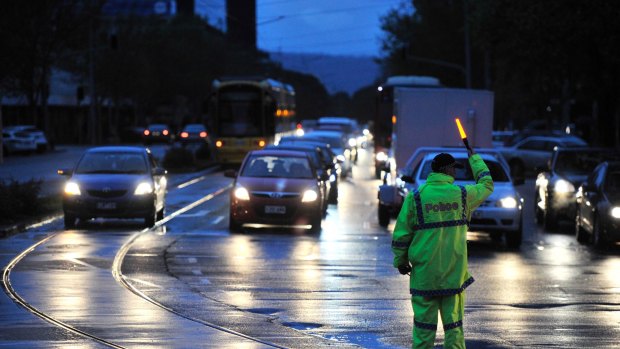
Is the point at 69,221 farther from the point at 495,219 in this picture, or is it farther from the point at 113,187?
the point at 495,219

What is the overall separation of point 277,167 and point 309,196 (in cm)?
132

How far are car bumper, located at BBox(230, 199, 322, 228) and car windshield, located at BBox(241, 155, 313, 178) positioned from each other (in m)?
1.10

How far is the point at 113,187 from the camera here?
24.4 meters

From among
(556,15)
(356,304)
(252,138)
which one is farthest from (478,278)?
(252,138)

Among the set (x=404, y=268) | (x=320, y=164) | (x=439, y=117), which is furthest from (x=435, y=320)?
(x=439, y=117)

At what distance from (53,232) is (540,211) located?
34.5 ft

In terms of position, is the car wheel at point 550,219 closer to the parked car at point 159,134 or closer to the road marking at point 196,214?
the road marking at point 196,214

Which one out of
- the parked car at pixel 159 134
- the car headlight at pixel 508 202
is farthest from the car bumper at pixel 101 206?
the parked car at pixel 159 134

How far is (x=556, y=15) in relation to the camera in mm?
36250

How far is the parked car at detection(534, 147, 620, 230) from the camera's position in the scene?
2619cm

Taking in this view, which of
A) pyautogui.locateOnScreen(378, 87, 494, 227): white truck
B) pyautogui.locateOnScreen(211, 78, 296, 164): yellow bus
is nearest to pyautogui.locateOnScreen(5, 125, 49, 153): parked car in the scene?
pyautogui.locateOnScreen(211, 78, 296, 164): yellow bus

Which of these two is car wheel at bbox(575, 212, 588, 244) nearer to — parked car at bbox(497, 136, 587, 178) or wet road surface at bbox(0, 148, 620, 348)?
wet road surface at bbox(0, 148, 620, 348)

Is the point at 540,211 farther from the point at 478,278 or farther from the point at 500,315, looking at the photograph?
the point at 500,315

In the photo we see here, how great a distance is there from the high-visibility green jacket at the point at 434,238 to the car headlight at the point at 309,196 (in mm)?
14830
